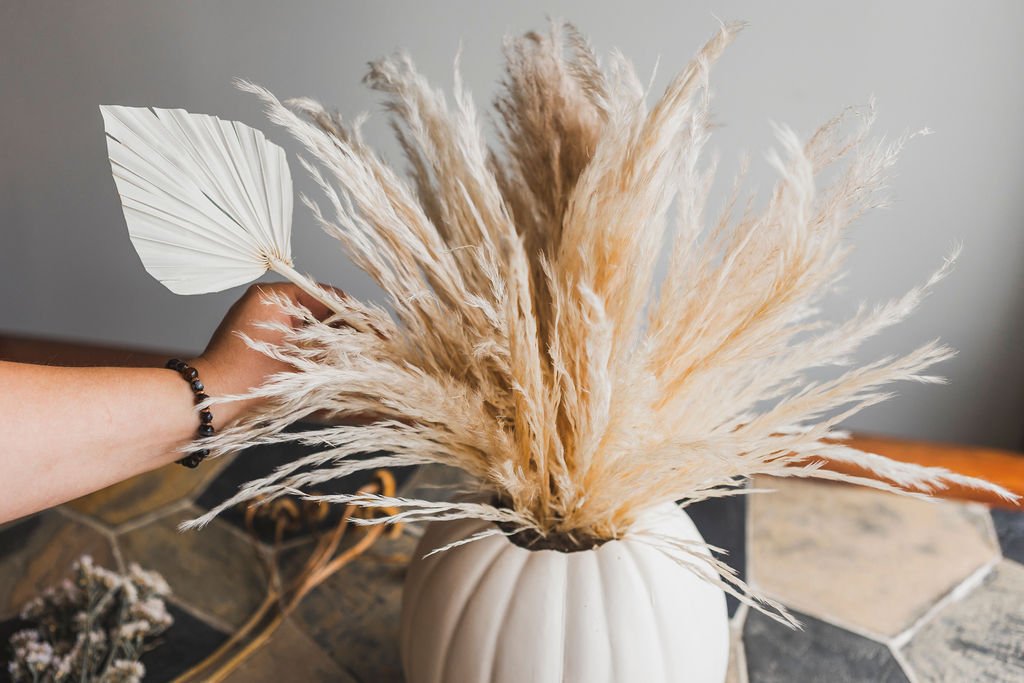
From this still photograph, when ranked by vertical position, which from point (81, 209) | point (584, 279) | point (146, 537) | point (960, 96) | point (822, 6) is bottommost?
point (146, 537)

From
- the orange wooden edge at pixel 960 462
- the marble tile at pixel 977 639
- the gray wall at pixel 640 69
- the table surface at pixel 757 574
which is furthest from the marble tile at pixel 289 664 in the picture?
the gray wall at pixel 640 69

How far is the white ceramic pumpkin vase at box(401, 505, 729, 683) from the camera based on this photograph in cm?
51

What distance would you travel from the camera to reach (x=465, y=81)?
1439 millimetres

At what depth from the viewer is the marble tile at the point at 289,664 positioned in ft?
2.17

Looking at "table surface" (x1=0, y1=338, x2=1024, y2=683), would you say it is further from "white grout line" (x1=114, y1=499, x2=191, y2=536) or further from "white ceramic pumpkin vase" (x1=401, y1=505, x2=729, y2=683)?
"white ceramic pumpkin vase" (x1=401, y1=505, x2=729, y2=683)

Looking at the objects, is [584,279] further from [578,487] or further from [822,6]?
[822,6]

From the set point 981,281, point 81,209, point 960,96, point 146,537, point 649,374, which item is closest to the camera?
point 649,374

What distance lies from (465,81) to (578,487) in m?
1.08

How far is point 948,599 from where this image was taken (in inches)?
30.1

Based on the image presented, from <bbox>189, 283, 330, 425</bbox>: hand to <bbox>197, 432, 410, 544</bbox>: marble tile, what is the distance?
298 millimetres

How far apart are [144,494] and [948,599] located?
0.84 metres

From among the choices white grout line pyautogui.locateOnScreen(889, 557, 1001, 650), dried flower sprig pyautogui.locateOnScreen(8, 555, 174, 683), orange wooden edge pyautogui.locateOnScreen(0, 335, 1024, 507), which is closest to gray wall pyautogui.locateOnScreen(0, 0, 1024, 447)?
orange wooden edge pyautogui.locateOnScreen(0, 335, 1024, 507)

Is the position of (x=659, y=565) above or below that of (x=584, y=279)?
below

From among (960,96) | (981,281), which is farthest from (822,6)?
(981,281)
